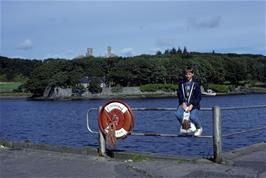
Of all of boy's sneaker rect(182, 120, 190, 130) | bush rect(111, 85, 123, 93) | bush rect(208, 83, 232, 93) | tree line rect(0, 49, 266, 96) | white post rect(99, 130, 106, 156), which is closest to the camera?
boy's sneaker rect(182, 120, 190, 130)

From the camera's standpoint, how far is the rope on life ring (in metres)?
12.1

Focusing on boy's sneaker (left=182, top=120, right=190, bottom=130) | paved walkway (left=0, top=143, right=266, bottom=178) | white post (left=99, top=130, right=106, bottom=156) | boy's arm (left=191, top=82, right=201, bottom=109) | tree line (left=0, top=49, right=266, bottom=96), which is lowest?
paved walkway (left=0, top=143, right=266, bottom=178)

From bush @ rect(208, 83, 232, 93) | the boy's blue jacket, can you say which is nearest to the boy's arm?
the boy's blue jacket

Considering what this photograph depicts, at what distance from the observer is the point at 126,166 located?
1051cm

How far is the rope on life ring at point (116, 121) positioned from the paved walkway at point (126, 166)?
0.73m

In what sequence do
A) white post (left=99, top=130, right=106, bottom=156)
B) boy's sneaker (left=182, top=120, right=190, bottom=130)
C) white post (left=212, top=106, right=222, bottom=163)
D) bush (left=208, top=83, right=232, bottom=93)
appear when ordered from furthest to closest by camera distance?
bush (left=208, top=83, right=232, bottom=93) < white post (left=99, top=130, right=106, bottom=156) < boy's sneaker (left=182, top=120, right=190, bottom=130) < white post (left=212, top=106, right=222, bottom=163)

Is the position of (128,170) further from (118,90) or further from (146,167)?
(118,90)

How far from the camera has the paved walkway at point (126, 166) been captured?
31.4ft

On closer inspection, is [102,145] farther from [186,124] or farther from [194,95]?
[194,95]

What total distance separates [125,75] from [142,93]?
35.5 feet

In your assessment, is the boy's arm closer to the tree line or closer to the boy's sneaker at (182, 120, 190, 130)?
the boy's sneaker at (182, 120, 190, 130)

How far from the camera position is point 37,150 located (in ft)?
44.0

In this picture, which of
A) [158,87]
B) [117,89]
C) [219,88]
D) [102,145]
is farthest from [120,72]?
[102,145]

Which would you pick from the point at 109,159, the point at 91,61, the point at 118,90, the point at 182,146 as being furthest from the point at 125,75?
the point at 109,159
